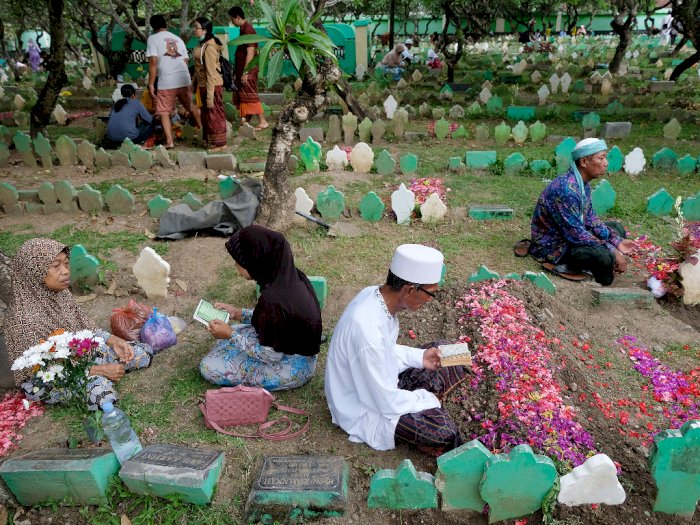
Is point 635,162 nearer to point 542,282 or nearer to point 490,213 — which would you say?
point 490,213

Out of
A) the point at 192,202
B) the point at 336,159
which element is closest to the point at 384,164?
the point at 336,159

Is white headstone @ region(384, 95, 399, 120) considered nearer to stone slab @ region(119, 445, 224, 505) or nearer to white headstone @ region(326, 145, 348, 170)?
white headstone @ region(326, 145, 348, 170)

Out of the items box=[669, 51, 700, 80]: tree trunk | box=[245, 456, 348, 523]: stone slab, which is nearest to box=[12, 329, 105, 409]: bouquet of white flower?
box=[245, 456, 348, 523]: stone slab

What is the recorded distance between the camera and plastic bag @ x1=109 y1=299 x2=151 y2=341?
12.4ft

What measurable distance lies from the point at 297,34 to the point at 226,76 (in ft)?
23.0

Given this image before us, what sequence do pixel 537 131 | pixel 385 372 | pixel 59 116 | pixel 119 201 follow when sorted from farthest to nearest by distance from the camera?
pixel 59 116
pixel 537 131
pixel 119 201
pixel 385 372

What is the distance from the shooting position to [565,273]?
15.7 feet

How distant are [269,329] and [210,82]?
600cm

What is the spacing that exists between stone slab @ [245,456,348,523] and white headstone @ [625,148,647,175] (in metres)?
6.27

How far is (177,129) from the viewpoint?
884 cm

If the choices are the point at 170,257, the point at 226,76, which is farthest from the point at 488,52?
the point at 170,257

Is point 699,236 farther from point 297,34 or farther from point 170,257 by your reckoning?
point 170,257

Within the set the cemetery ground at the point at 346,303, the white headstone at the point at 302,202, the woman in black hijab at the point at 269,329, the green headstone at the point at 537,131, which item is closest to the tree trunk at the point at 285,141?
the white headstone at the point at 302,202

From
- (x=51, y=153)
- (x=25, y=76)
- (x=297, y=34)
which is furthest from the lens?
(x=25, y=76)
